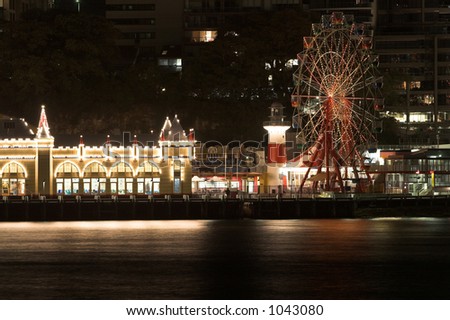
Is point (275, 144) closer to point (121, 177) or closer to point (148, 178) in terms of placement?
point (148, 178)

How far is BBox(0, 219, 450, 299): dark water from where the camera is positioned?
7994cm

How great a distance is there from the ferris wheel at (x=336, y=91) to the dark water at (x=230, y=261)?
745 centimetres

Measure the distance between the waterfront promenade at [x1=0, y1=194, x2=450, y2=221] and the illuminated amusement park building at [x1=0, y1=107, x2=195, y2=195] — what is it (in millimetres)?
3869

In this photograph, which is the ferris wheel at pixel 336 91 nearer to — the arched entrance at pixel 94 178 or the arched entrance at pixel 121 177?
the arched entrance at pixel 121 177

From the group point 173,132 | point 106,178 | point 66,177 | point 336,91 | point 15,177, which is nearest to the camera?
point 336,91

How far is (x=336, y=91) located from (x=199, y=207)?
16.4 meters

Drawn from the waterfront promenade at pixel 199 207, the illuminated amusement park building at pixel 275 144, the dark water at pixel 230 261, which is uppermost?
the illuminated amusement park building at pixel 275 144

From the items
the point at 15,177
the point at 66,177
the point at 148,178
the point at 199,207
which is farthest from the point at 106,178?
the point at 199,207

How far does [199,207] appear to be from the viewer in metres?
123

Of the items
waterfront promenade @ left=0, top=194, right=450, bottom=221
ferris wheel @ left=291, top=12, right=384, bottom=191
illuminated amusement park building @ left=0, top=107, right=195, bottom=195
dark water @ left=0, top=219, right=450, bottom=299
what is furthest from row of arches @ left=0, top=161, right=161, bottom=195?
ferris wheel @ left=291, top=12, right=384, bottom=191

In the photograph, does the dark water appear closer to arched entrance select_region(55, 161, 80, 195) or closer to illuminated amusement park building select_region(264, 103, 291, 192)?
arched entrance select_region(55, 161, 80, 195)

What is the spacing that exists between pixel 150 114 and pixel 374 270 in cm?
6615

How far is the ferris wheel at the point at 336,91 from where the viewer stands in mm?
125562

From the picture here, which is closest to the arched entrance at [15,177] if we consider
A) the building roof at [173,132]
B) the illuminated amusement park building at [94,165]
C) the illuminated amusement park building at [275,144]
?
the illuminated amusement park building at [94,165]
